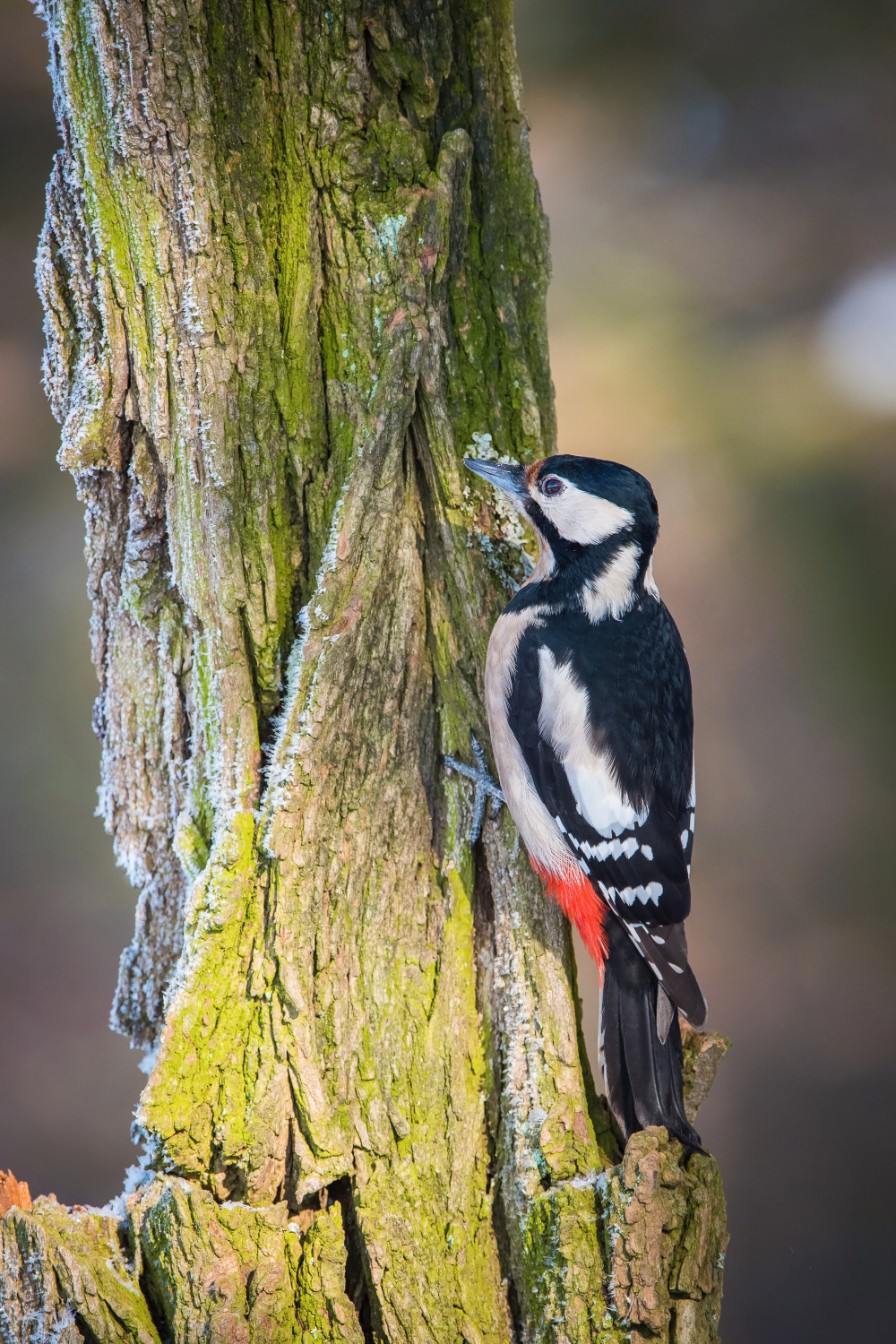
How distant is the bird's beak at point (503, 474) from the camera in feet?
4.55

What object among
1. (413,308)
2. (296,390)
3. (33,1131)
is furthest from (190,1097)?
(33,1131)

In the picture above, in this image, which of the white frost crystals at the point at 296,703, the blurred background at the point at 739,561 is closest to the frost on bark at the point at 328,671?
the white frost crystals at the point at 296,703

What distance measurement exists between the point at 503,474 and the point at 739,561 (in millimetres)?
1260

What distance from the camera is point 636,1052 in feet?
4.33

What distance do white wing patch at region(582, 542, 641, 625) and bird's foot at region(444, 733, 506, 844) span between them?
0.30 meters

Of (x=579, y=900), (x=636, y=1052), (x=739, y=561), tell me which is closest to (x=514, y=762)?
(x=579, y=900)

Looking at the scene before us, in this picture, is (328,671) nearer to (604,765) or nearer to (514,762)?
(514,762)

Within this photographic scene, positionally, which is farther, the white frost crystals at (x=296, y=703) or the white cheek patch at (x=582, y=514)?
the white cheek patch at (x=582, y=514)

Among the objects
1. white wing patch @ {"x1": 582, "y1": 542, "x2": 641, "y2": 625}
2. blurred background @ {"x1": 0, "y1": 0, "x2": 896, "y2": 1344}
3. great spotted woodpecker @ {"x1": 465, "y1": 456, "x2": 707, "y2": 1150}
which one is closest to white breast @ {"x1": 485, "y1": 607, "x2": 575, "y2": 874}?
great spotted woodpecker @ {"x1": 465, "y1": 456, "x2": 707, "y2": 1150}

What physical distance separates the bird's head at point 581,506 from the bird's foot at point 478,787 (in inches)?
13.7

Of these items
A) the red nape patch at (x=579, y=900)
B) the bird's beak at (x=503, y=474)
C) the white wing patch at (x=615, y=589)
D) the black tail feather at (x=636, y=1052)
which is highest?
the bird's beak at (x=503, y=474)

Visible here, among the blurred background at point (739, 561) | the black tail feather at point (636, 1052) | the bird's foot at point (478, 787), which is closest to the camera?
the black tail feather at point (636, 1052)

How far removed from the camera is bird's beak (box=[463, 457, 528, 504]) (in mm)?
1387

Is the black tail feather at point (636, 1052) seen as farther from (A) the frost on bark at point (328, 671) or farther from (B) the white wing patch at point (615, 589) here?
(B) the white wing patch at point (615, 589)
